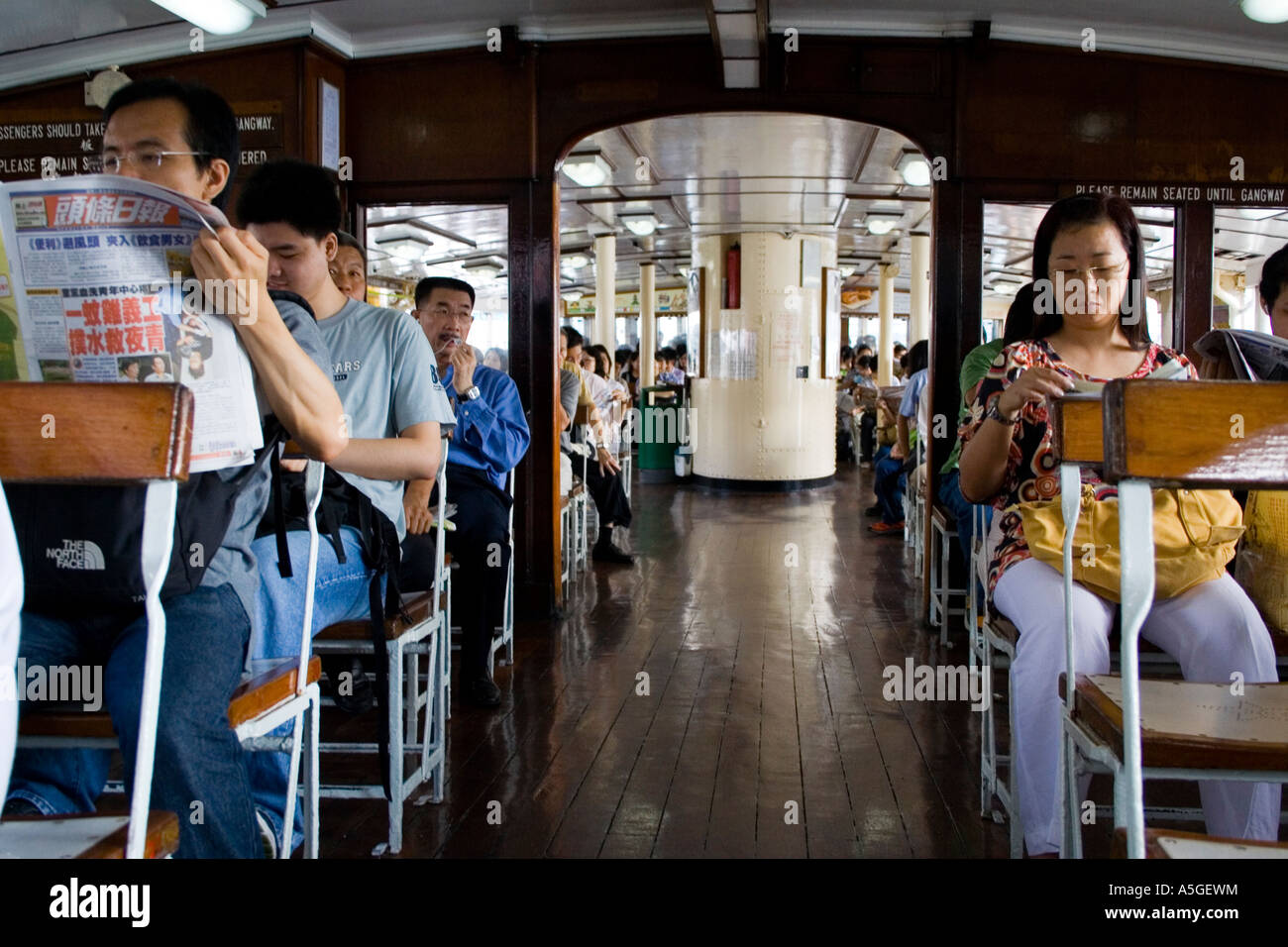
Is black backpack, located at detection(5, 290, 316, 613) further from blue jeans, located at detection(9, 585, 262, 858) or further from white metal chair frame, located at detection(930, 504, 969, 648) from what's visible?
white metal chair frame, located at detection(930, 504, 969, 648)

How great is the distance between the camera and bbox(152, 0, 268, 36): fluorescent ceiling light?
3920 mm

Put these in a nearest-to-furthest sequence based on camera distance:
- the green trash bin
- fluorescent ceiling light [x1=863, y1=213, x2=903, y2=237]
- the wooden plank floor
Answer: the wooden plank floor < fluorescent ceiling light [x1=863, y1=213, x2=903, y2=237] < the green trash bin

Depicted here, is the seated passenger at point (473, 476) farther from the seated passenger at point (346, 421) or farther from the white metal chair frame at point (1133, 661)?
the white metal chair frame at point (1133, 661)

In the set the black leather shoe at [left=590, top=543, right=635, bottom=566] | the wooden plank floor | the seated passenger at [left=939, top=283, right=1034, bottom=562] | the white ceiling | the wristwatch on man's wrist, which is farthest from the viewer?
the black leather shoe at [left=590, top=543, right=635, bottom=566]

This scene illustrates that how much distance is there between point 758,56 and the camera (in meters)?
4.34

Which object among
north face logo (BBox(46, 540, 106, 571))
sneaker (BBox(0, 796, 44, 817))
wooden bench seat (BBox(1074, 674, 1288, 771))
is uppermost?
north face logo (BBox(46, 540, 106, 571))

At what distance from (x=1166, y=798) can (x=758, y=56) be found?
332 centimetres

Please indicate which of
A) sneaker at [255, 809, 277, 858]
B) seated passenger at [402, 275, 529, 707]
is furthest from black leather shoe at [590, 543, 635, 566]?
sneaker at [255, 809, 277, 858]

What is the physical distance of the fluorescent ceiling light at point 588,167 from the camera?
6.92 metres

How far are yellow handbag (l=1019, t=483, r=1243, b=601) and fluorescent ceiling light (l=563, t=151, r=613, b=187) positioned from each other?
5.37 m

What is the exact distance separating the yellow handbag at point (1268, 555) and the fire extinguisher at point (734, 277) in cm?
802
